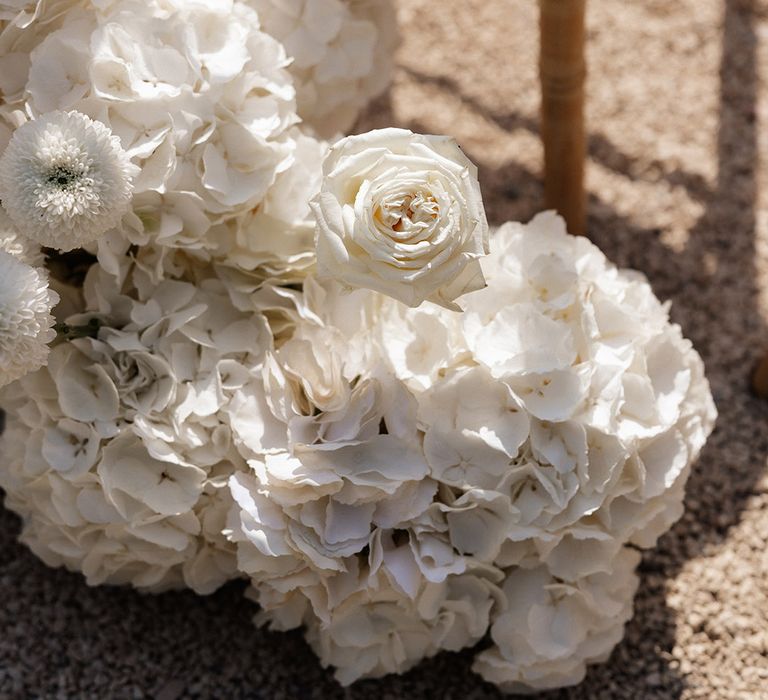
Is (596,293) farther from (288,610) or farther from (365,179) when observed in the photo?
(288,610)

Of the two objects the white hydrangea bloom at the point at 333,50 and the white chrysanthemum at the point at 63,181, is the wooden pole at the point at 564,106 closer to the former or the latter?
Result: the white hydrangea bloom at the point at 333,50

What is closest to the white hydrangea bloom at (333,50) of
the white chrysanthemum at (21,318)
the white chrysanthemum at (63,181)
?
the white chrysanthemum at (63,181)

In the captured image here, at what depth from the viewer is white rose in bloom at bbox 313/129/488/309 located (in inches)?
46.2

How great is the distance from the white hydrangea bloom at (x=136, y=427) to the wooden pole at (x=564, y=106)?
2.33 ft

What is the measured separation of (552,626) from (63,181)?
857mm

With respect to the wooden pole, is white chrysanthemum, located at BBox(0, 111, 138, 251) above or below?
above

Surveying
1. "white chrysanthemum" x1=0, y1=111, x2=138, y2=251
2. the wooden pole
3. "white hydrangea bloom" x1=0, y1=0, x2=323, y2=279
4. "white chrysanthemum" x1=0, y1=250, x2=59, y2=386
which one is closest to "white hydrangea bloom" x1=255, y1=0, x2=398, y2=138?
"white hydrangea bloom" x1=0, y1=0, x2=323, y2=279

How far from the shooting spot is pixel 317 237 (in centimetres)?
122

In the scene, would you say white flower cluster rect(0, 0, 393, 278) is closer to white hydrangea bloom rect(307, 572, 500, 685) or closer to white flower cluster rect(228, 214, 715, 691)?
white flower cluster rect(228, 214, 715, 691)

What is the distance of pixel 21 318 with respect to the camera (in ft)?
3.71

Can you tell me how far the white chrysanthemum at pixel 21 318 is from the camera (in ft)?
3.69

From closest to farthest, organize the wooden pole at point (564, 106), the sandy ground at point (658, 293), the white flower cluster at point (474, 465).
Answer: the white flower cluster at point (474, 465) → the sandy ground at point (658, 293) → the wooden pole at point (564, 106)

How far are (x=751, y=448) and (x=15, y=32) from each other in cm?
131

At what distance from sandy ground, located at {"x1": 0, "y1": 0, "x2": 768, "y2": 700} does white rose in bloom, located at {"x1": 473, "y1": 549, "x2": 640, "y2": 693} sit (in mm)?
98
